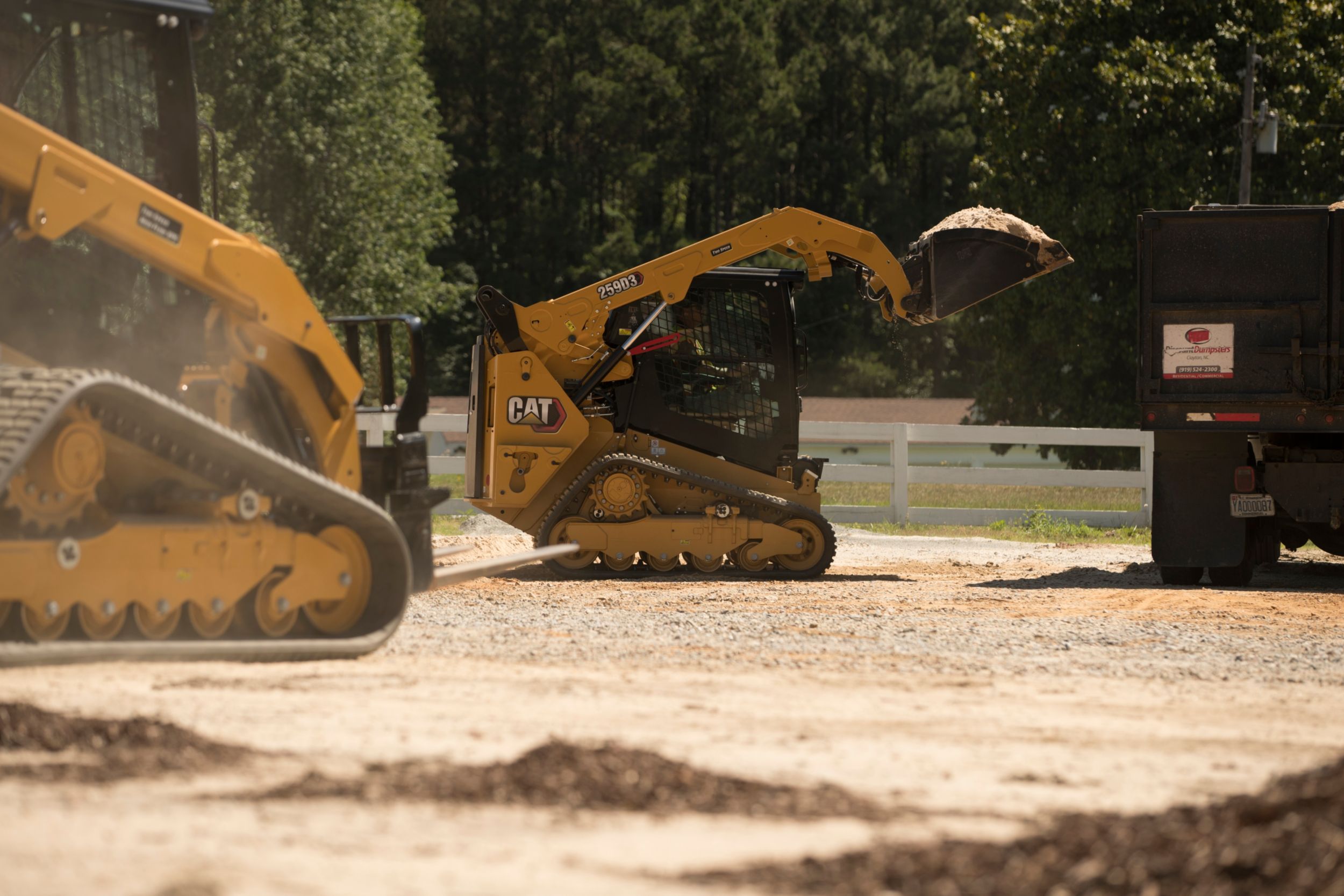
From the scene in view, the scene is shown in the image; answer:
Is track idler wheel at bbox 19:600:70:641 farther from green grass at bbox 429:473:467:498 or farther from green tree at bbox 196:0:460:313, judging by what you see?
green tree at bbox 196:0:460:313

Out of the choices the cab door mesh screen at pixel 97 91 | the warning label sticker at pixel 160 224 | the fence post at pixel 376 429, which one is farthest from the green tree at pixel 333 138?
the warning label sticker at pixel 160 224

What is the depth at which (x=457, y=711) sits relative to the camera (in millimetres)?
6340

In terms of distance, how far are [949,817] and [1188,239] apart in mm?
8393

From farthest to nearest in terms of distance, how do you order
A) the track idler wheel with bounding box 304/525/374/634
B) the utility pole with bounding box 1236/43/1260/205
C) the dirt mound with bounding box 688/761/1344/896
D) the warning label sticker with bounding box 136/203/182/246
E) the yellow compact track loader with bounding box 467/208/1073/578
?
the utility pole with bounding box 1236/43/1260/205 → the yellow compact track loader with bounding box 467/208/1073/578 → the track idler wheel with bounding box 304/525/374/634 → the warning label sticker with bounding box 136/203/182/246 → the dirt mound with bounding box 688/761/1344/896

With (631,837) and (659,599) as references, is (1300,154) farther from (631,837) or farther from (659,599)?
(631,837)

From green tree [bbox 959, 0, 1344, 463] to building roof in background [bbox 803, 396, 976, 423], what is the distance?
21.1 meters

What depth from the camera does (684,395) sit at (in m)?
12.7

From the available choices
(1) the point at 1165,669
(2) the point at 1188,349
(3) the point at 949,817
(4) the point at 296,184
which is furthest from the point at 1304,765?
(4) the point at 296,184

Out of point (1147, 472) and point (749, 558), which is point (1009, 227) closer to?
point (749, 558)

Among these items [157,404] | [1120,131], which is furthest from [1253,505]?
[1120,131]

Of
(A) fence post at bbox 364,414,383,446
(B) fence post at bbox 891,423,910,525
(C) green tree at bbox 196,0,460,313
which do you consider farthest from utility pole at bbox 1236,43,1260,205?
(C) green tree at bbox 196,0,460,313

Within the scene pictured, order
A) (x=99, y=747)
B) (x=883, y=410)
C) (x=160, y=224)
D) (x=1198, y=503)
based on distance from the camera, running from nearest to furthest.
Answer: (x=99, y=747) < (x=160, y=224) < (x=1198, y=503) < (x=883, y=410)

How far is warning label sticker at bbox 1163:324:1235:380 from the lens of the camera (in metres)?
12.1

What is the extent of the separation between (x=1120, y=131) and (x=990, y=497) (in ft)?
27.0
